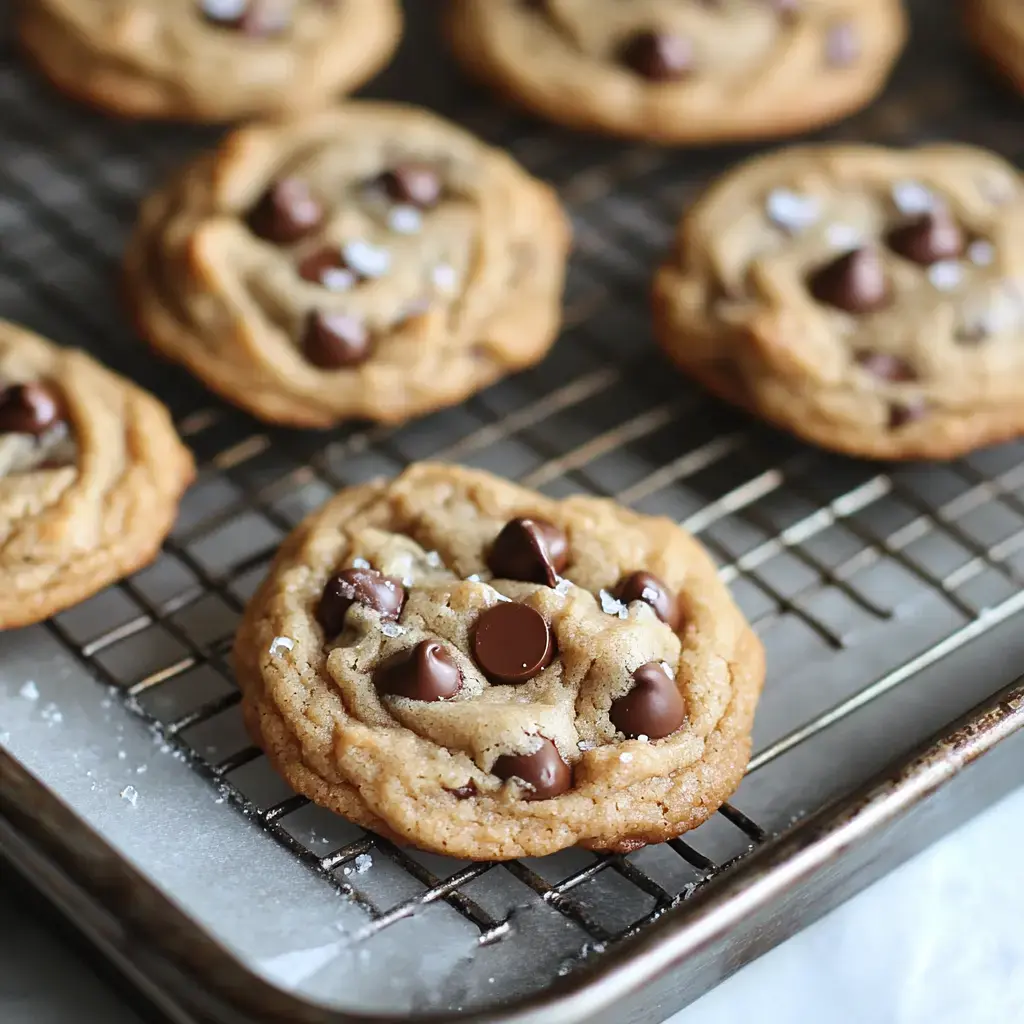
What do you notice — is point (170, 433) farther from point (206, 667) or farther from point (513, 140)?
point (513, 140)

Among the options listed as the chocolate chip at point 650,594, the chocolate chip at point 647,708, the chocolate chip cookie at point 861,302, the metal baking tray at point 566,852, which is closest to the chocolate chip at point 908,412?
the chocolate chip cookie at point 861,302

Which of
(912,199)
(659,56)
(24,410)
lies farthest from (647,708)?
(659,56)

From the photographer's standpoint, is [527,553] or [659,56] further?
[659,56]

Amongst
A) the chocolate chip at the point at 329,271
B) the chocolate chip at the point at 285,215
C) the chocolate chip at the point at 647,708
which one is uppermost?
the chocolate chip at the point at 285,215

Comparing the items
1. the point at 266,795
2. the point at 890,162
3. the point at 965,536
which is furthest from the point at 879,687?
the point at 890,162

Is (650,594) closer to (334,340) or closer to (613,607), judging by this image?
(613,607)

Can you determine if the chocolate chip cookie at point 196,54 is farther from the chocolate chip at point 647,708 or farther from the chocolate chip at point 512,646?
the chocolate chip at point 647,708

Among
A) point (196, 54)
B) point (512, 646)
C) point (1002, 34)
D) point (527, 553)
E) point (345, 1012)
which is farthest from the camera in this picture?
point (1002, 34)
